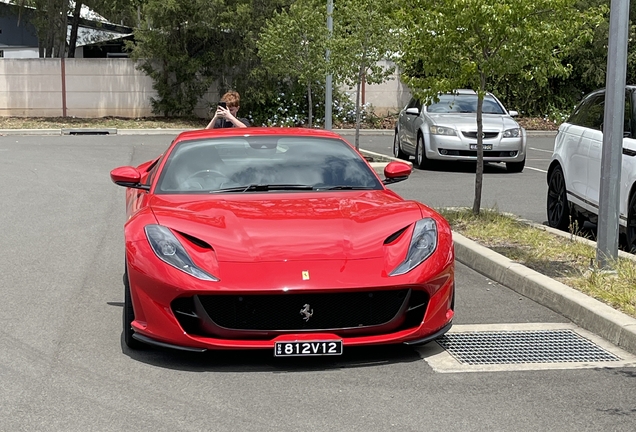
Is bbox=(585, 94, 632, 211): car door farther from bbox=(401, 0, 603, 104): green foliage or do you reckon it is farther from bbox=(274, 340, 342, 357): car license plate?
bbox=(274, 340, 342, 357): car license plate

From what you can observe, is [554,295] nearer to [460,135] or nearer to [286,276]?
[286,276]

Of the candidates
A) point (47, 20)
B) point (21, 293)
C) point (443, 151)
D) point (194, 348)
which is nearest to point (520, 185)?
point (443, 151)

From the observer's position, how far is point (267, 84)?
32312mm

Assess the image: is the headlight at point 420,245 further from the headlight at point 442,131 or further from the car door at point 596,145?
the headlight at point 442,131

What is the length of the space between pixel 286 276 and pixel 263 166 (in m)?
1.80

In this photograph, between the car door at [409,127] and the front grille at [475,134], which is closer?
the front grille at [475,134]

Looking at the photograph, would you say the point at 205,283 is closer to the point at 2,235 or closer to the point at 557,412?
the point at 557,412

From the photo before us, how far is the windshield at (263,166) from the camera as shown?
7266 millimetres

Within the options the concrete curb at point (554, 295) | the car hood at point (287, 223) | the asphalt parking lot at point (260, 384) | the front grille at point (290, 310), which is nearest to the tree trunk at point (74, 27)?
Answer: the concrete curb at point (554, 295)

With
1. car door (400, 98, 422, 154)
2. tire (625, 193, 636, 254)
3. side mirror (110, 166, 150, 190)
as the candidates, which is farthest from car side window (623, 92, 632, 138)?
car door (400, 98, 422, 154)

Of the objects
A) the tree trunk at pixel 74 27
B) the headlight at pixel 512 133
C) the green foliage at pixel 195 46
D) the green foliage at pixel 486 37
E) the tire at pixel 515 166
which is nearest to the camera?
the green foliage at pixel 486 37

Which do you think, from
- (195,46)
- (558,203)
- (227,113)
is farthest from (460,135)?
(195,46)

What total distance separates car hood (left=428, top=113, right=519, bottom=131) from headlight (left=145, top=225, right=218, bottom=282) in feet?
45.3

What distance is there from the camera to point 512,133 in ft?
64.2
